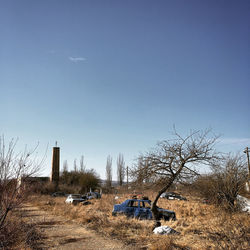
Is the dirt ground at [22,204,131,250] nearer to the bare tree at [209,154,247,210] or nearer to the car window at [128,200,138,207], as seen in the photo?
the car window at [128,200,138,207]

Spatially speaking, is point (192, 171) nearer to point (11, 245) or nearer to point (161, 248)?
point (161, 248)

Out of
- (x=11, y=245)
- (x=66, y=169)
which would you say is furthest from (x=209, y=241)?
(x=66, y=169)

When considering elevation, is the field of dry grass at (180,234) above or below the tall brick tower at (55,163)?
below

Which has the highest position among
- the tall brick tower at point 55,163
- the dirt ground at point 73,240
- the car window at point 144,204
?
the tall brick tower at point 55,163

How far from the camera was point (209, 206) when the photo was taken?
17156mm

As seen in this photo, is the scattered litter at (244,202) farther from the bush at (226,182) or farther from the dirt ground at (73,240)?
the dirt ground at (73,240)

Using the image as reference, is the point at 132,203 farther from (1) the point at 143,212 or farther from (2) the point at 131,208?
(1) the point at 143,212

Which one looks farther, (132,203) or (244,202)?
(244,202)

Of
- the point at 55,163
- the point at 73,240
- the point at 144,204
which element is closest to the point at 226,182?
the point at 144,204

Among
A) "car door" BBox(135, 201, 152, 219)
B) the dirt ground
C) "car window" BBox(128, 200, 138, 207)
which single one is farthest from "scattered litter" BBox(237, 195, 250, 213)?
the dirt ground

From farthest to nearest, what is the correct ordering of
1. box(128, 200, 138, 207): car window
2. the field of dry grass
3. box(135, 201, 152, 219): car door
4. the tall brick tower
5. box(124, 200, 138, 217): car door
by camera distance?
the tall brick tower → box(128, 200, 138, 207): car window → box(124, 200, 138, 217): car door → box(135, 201, 152, 219): car door → the field of dry grass

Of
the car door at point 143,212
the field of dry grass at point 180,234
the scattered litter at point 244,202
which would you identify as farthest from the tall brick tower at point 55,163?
the scattered litter at point 244,202

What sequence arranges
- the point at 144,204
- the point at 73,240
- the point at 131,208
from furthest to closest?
1. the point at 144,204
2. the point at 131,208
3. the point at 73,240

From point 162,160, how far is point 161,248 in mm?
4220
